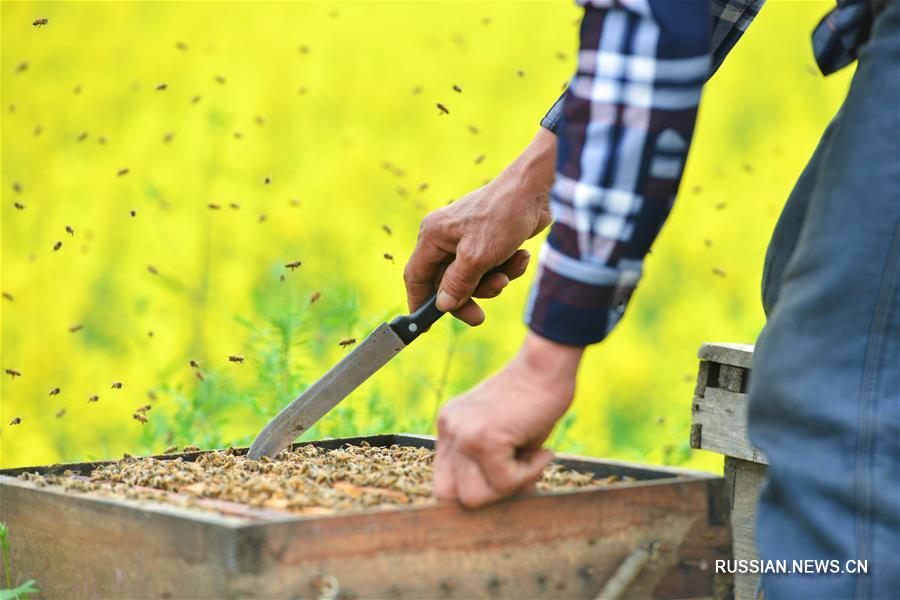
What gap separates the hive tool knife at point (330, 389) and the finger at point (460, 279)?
0.10 metres

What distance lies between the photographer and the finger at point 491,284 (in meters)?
2.33

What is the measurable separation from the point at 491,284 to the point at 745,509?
2.84ft

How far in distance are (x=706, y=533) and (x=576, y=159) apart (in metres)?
0.69

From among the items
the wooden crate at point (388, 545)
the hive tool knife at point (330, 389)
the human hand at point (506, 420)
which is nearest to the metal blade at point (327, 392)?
the hive tool knife at point (330, 389)

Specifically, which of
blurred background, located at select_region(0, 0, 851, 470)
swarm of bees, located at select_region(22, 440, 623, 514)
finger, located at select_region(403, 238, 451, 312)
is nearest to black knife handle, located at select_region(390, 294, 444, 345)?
finger, located at select_region(403, 238, 451, 312)

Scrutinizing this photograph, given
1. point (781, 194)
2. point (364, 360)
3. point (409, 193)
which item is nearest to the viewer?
point (364, 360)

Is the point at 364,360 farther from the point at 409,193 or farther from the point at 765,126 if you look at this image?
the point at 765,126

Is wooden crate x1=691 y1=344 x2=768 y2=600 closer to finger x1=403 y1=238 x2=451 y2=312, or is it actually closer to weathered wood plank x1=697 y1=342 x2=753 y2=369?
weathered wood plank x1=697 y1=342 x2=753 y2=369

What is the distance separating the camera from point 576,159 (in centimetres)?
161

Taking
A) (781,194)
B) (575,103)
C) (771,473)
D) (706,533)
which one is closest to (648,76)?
(575,103)

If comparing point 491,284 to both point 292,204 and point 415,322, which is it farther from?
point 292,204

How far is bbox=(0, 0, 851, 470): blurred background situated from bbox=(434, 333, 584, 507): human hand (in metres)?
2.09

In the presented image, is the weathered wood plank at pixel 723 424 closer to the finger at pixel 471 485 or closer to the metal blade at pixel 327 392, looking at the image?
the metal blade at pixel 327 392

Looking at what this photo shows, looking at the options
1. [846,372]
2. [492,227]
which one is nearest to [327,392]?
[492,227]
